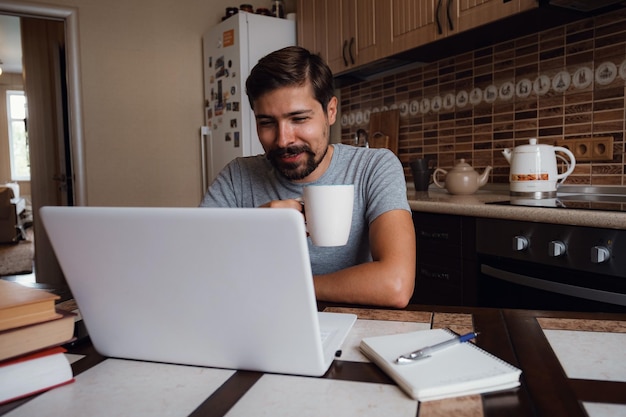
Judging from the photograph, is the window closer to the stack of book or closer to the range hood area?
the range hood area

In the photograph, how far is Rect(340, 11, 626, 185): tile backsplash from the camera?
1.94 meters

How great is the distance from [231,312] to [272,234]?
0.13 meters

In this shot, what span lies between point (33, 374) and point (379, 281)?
2.01 ft

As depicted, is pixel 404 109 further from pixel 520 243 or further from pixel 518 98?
pixel 520 243

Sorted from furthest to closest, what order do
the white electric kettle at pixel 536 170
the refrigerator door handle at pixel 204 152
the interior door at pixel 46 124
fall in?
the interior door at pixel 46 124
the refrigerator door handle at pixel 204 152
the white electric kettle at pixel 536 170

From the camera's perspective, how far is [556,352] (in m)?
0.67

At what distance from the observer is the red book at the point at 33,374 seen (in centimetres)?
57

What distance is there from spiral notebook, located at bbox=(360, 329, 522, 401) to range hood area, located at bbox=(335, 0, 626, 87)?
60.8 inches

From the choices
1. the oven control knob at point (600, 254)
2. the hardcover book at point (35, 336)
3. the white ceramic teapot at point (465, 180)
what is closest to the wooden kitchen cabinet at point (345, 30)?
the white ceramic teapot at point (465, 180)

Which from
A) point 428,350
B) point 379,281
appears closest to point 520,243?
point 379,281

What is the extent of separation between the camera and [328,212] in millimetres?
784

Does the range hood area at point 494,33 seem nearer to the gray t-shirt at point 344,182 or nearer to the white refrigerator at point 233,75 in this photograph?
the white refrigerator at point 233,75

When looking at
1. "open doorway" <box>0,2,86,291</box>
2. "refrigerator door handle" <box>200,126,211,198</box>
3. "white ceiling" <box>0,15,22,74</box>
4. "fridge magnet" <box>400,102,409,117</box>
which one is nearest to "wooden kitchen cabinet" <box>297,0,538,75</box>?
"fridge magnet" <box>400,102,409,117</box>

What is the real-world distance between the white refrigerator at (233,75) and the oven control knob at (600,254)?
7.17 feet
